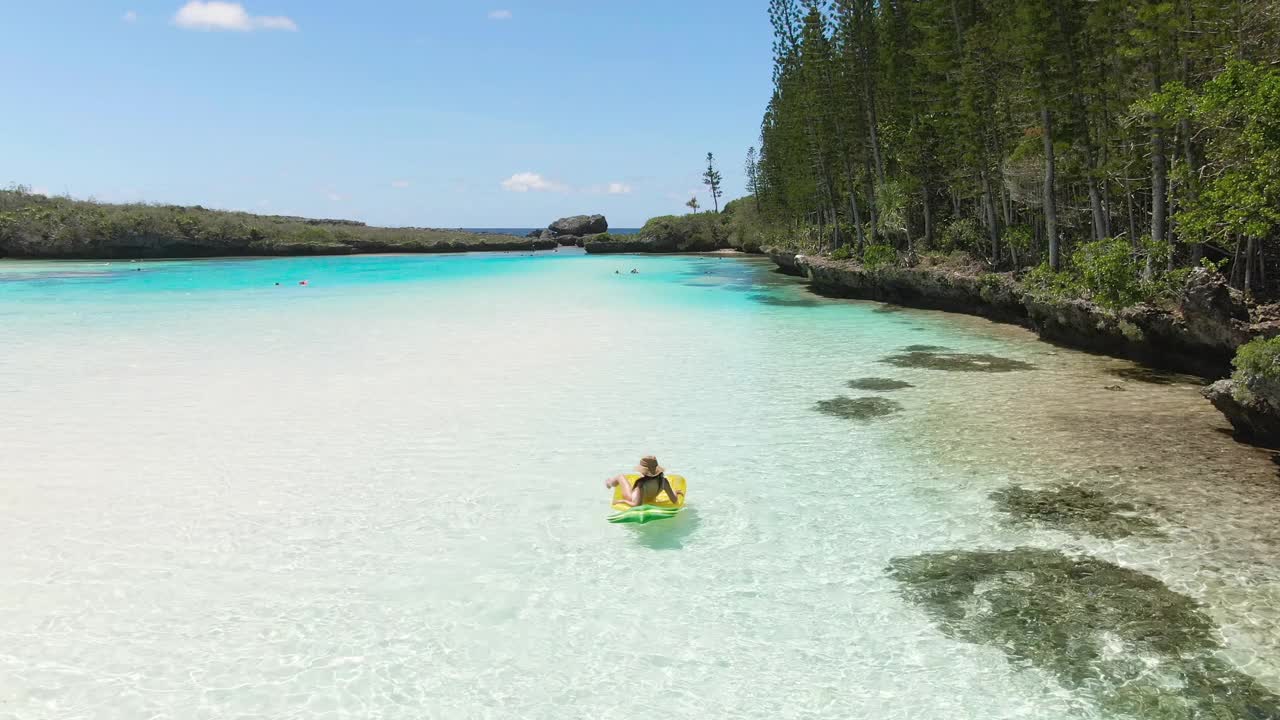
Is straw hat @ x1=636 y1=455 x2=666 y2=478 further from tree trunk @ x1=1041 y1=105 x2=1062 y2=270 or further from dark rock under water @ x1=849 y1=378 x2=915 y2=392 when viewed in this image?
tree trunk @ x1=1041 y1=105 x2=1062 y2=270

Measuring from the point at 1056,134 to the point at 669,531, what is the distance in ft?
59.0

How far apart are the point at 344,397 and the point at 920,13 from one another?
871 inches

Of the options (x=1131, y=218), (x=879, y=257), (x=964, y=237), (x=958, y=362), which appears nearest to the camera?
(x=958, y=362)

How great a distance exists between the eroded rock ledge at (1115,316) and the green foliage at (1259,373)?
312cm

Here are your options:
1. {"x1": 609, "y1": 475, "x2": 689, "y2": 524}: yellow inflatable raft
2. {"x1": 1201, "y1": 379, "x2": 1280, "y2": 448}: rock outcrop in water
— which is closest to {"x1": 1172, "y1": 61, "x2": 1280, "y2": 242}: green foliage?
{"x1": 1201, "y1": 379, "x2": 1280, "y2": 448}: rock outcrop in water

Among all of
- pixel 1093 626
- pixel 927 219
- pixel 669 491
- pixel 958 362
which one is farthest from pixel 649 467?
pixel 927 219

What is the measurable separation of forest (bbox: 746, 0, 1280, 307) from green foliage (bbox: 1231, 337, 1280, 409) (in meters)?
1.52

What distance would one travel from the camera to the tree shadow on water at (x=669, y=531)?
7188 millimetres

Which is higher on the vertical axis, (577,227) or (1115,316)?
(577,227)

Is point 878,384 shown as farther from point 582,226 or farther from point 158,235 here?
point 582,226

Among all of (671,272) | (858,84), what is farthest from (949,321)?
(671,272)

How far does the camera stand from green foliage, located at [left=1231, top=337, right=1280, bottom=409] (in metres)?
8.88

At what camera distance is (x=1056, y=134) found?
65.2ft

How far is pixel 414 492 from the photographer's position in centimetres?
868
